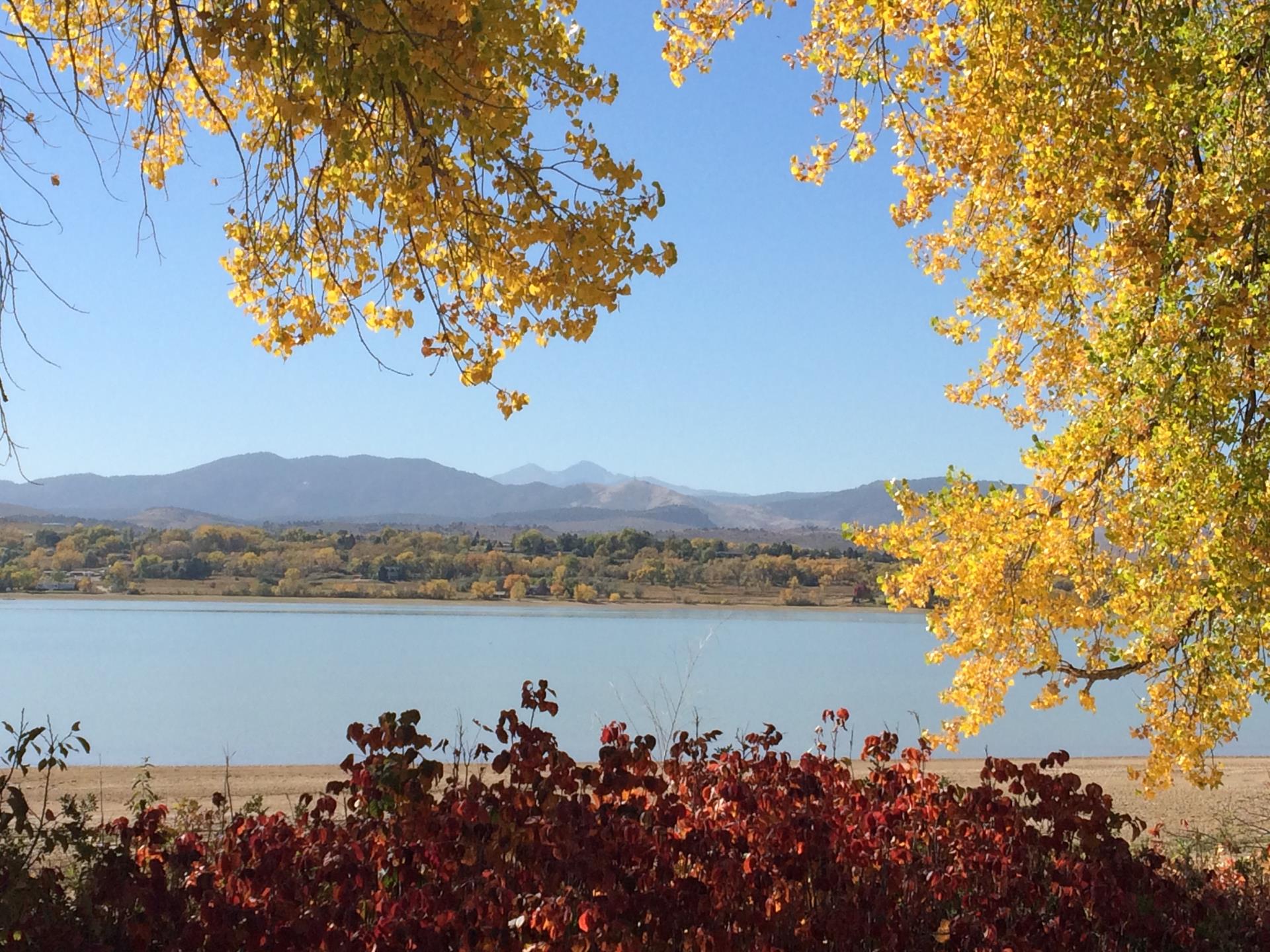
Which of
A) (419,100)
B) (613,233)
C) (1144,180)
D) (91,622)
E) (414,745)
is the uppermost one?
(1144,180)

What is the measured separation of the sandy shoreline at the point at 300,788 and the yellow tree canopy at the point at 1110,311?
10.5 ft

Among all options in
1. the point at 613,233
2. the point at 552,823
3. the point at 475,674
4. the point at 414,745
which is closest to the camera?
the point at 552,823

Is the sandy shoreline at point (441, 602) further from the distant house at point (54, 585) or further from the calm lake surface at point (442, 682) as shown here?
the calm lake surface at point (442, 682)

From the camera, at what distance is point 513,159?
14.3ft

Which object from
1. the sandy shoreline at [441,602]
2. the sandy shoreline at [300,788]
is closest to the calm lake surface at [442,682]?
the sandy shoreline at [300,788]

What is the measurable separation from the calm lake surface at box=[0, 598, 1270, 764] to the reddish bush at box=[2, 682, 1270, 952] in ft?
6.03

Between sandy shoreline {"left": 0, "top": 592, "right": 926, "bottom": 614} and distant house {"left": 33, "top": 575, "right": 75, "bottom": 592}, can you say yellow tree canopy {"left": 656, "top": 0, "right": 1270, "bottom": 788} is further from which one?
distant house {"left": 33, "top": 575, "right": 75, "bottom": 592}

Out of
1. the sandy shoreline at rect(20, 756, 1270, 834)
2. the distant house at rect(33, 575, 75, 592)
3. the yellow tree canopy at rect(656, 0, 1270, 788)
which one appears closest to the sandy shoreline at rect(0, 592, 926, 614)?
the distant house at rect(33, 575, 75, 592)

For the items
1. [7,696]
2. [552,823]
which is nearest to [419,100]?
[552,823]

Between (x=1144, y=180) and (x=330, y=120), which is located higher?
(x=1144, y=180)

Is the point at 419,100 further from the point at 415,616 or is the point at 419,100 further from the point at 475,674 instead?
the point at 415,616

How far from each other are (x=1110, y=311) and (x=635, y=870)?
4.39 meters

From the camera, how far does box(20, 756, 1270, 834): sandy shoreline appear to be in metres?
9.84

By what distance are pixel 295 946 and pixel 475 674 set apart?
63.0ft
